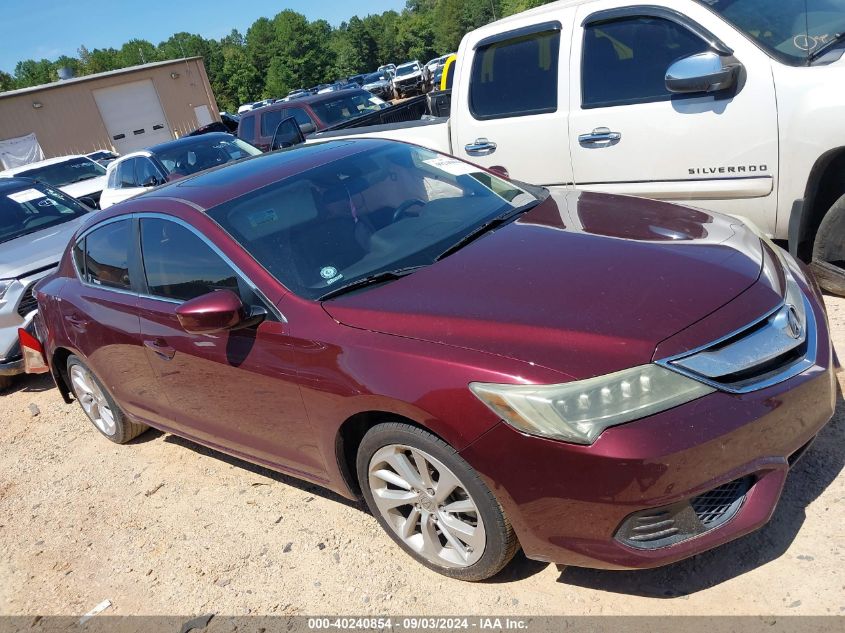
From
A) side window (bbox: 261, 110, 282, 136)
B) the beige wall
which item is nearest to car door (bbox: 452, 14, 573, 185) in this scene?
side window (bbox: 261, 110, 282, 136)

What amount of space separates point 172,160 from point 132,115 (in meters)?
34.2

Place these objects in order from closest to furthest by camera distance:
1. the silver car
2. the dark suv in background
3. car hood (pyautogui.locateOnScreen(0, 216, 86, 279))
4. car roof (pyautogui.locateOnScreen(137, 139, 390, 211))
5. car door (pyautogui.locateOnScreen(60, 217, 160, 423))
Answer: car roof (pyautogui.locateOnScreen(137, 139, 390, 211)) → car door (pyautogui.locateOnScreen(60, 217, 160, 423)) → the silver car → car hood (pyautogui.locateOnScreen(0, 216, 86, 279)) → the dark suv in background

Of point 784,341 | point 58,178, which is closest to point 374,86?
point 58,178

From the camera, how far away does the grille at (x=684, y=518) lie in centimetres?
228

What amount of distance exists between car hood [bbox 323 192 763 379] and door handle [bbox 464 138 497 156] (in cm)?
226

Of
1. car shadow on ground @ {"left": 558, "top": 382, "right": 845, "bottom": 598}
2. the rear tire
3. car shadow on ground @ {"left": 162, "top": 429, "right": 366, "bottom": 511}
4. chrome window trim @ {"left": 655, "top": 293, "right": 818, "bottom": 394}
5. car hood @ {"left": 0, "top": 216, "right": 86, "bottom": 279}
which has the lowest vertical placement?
car shadow on ground @ {"left": 162, "top": 429, "right": 366, "bottom": 511}

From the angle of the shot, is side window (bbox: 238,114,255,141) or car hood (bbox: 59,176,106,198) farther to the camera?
side window (bbox: 238,114,255,141)

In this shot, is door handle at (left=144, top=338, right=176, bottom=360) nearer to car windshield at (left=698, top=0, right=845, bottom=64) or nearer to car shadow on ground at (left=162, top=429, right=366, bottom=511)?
car shadow on ground at (left=162, top=429, right=366, bottom=511)

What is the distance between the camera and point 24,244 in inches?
281

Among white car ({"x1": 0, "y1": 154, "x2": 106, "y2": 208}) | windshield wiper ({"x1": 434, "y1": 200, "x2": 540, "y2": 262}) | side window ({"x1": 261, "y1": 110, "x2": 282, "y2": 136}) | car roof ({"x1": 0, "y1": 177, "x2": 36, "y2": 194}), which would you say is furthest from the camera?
side window ({"x1": 261, "y1": 110, "x2": 282, "y2": 136})

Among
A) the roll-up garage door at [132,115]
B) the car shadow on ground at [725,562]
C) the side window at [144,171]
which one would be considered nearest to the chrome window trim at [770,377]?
the car shadow on ground at [725,562]

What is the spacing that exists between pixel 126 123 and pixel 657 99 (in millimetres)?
41075

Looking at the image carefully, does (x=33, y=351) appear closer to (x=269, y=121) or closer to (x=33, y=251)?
(x=33, y=251)

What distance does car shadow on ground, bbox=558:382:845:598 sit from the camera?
8.40 feet
